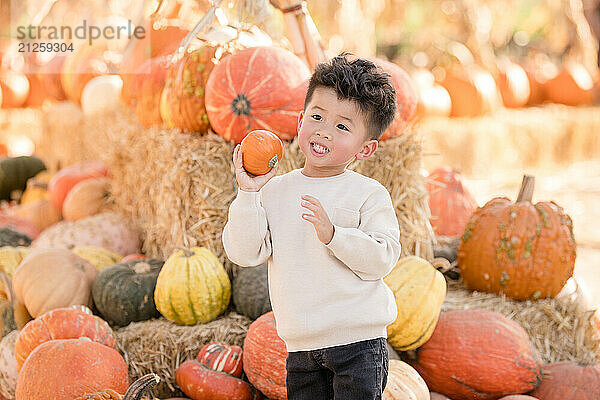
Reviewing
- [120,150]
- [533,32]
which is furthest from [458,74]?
[533,32]

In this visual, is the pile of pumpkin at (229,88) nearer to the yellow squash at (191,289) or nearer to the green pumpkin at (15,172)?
the yellow squash at (191,289)

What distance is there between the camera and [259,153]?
1.63 m

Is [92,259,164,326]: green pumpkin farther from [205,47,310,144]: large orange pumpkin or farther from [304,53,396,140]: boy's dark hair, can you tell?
[304,53,396,140]: boy's dark hair

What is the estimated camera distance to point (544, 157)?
27.2 ft

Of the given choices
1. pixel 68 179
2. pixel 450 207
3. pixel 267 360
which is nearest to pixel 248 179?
pixel 267 360

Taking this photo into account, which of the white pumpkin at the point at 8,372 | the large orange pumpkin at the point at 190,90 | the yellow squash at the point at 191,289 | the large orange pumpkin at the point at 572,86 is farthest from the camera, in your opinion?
the large orange pumpkin at the point at 572,86

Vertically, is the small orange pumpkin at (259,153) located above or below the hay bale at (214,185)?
above

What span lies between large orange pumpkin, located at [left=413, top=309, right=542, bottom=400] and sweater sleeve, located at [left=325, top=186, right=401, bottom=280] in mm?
963

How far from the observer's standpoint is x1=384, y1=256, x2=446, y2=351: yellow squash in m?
2.46

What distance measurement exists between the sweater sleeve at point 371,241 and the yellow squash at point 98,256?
189 centimetres

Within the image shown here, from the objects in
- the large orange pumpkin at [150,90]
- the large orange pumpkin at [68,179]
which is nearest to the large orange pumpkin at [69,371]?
the large orange pumpkin at [150,90]

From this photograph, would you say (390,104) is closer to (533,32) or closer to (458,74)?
(458,74)

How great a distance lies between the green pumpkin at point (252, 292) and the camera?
2.68 metres

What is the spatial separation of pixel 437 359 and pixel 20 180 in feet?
13.7
